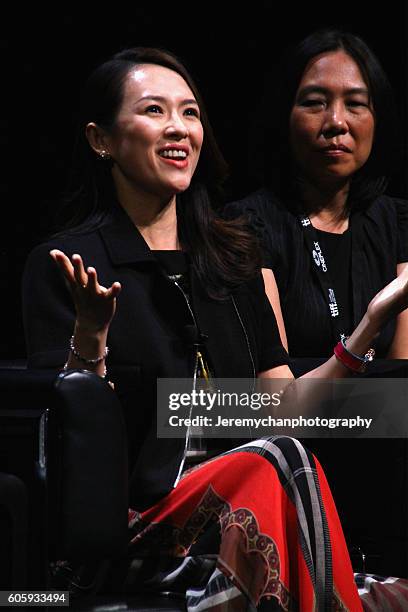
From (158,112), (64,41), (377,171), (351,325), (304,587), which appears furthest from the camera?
(64,41)

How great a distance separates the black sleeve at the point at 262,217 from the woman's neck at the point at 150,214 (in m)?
0.23

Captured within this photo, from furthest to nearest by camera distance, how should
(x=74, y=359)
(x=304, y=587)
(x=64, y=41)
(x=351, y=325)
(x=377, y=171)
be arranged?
(x=64, y=41)
(x=377, y=171)
(x=351, y=325)
(x=74, y=359)
(x=304, y=587)

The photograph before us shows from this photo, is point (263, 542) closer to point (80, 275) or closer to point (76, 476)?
point (76, 476)

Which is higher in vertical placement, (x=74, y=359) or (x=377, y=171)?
(x=377, y=171)

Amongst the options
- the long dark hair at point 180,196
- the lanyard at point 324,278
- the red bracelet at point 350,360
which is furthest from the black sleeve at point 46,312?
the lanyard at point 324,278

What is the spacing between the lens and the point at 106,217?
1.90 metres

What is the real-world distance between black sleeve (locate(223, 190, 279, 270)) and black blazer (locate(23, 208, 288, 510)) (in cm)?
25

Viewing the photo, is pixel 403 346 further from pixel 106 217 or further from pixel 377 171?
pixel 106 217

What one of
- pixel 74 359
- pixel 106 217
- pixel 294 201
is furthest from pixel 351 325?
pixel 74 359

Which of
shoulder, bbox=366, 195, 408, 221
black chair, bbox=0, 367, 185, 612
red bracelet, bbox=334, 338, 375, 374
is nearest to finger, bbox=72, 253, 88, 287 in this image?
black chair, bbox=0, 367, 185, 612

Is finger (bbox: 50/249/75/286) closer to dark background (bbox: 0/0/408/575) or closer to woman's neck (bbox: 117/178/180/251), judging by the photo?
woman's neck (bbox: 117/178/180/251)

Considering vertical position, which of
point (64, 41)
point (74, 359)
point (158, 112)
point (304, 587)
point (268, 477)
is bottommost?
point (304, 587)

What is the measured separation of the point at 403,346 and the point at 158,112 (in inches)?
27.6

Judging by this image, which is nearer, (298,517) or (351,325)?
(298,517)
